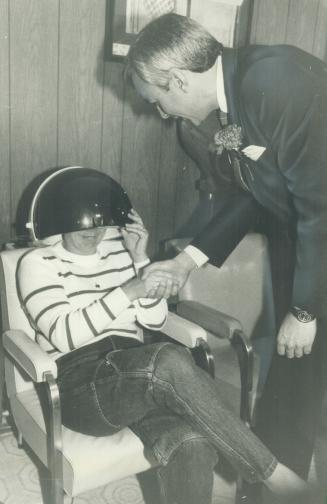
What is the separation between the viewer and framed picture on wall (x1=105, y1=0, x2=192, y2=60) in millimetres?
1955

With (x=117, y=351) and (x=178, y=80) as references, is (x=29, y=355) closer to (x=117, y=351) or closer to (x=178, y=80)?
(x=117, y=351)

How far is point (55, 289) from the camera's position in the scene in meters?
1.64

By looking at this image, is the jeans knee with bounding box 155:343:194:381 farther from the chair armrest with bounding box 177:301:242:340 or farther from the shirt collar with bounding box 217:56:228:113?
the shirt collar with bounding box 217:56:228:113

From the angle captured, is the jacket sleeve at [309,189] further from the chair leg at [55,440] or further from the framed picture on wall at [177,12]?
the framed picture on wall at [177,12]

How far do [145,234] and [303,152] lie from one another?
2.42ft

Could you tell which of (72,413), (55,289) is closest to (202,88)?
(55,289)

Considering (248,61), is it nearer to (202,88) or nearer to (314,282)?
(202,88)

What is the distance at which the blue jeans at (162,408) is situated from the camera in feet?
4.65

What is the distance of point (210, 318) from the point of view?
1888 millimetres

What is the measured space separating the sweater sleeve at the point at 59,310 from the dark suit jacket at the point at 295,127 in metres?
0.56

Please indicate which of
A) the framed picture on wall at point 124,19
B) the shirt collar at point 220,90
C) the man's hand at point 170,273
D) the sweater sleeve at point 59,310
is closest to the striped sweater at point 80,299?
the sweater sleeve at point 59,310

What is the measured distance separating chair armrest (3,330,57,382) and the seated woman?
0.22 feet

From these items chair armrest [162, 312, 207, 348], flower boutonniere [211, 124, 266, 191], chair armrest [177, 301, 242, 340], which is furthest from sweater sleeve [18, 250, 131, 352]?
flower boutonniere [211, 124, 266, 191]

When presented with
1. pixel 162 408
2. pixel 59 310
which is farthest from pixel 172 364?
pixel 59 310
